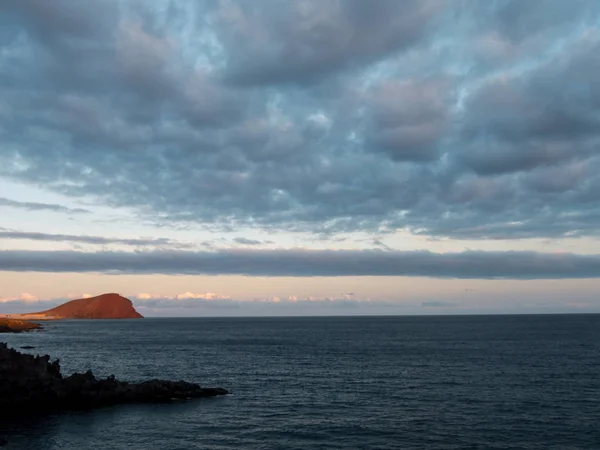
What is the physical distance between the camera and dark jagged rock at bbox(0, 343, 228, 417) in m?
61.9

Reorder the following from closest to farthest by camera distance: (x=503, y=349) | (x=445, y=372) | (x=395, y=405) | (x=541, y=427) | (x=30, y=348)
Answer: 1. (x=541, y=427)
2. (x=395, y=405)
3. (x=445, y=372)
4. (x=503, y=349)
5. (x=30, y=348)

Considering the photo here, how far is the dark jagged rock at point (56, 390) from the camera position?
61.9m

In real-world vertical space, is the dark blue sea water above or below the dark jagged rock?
below

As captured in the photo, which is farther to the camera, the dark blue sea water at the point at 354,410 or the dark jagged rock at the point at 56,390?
the dark jagged rock at the point at 56,390

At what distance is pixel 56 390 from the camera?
211ft

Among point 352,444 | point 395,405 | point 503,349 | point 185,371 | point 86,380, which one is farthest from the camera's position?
point 503,349

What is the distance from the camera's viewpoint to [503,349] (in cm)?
13225

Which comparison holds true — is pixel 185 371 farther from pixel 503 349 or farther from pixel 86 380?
pixel 503 349

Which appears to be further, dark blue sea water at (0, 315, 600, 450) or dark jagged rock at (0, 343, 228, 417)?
dark jagged rock at (0, 343, 228, 417)

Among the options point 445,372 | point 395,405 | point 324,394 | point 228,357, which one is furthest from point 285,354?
point 395,405

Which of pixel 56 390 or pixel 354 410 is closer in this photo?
pixel 354 410

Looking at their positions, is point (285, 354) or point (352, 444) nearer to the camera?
point (352, 444)

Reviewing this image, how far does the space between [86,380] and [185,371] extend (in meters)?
29.3

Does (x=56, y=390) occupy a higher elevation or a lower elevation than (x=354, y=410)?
higher
